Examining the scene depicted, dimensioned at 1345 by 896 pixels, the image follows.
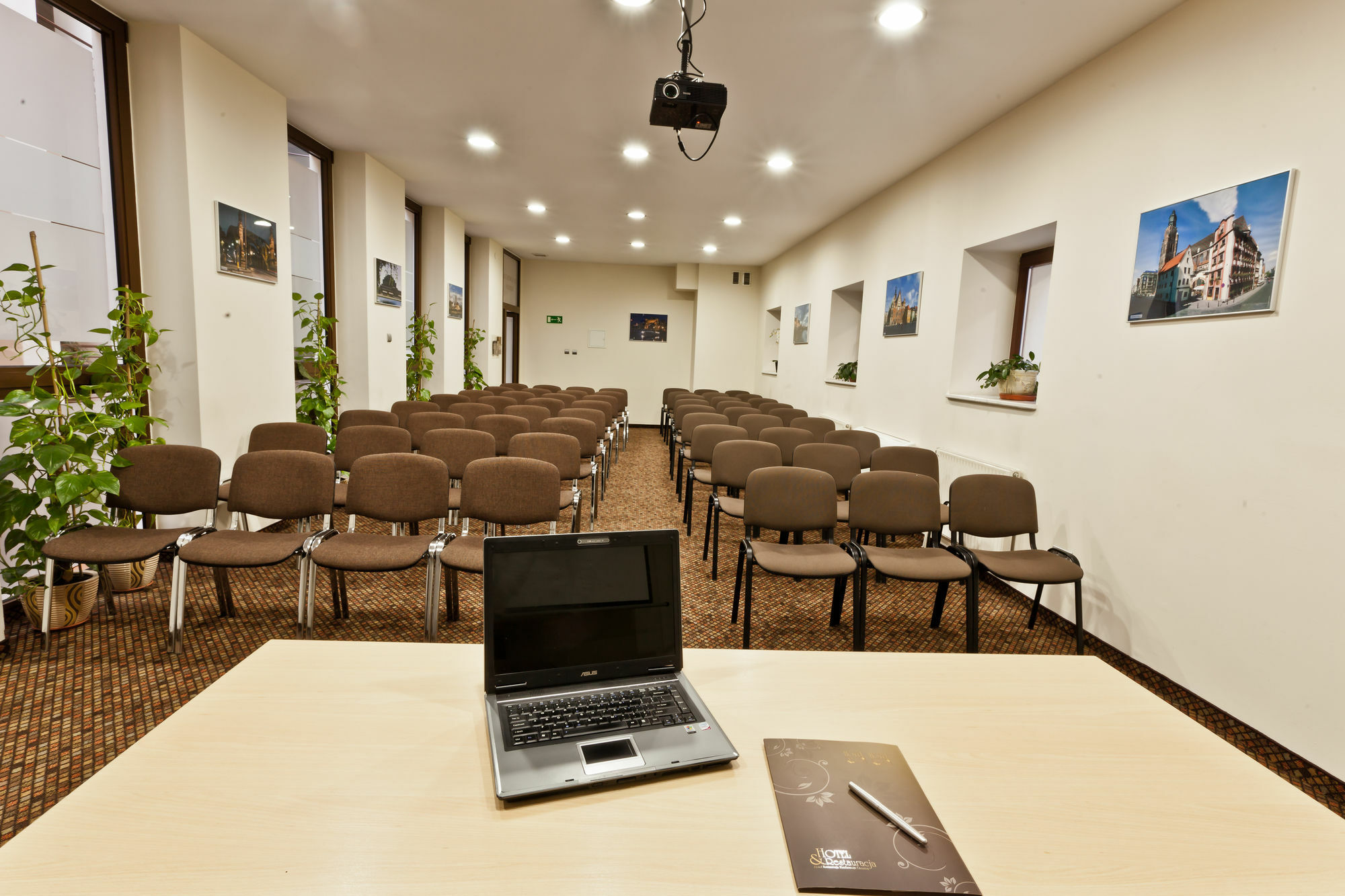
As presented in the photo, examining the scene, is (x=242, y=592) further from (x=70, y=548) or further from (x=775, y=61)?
(x=775, y=61)

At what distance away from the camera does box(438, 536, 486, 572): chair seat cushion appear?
9.84 ft

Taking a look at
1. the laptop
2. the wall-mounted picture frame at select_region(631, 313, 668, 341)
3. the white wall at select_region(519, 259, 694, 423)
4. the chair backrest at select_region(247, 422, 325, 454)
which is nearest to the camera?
the laptop

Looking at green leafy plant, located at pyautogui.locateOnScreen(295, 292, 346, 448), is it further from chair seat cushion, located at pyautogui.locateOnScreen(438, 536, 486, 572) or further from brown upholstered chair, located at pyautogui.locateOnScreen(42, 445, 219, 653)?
chair seat cushion, located at pyautogui.locateOnScreen(438, 536, 486, 572)

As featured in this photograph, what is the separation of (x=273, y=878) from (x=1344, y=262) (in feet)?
12.0

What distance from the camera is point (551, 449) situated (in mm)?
4660

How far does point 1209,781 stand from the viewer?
1.16 metres

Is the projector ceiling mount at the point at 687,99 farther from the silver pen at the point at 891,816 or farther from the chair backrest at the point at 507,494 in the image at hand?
the silver pen at the point at 891,816

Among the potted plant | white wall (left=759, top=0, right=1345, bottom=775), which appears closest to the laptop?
white wall (left=759, top=0, right=1345, bottom=775)

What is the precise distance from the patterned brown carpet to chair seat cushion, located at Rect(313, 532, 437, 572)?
19.4 inches

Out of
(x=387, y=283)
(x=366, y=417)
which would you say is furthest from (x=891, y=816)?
(x=387, y=283)

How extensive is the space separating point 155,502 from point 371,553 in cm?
135

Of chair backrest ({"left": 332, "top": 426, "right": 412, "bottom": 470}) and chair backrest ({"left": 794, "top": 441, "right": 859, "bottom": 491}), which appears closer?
chair backrest ({"left": 332, "top": 426, "right": 412, "bottom": 470})

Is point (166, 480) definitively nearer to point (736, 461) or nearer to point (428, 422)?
point (428, 422)

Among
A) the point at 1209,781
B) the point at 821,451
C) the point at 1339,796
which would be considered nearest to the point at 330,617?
the point at 821,451
